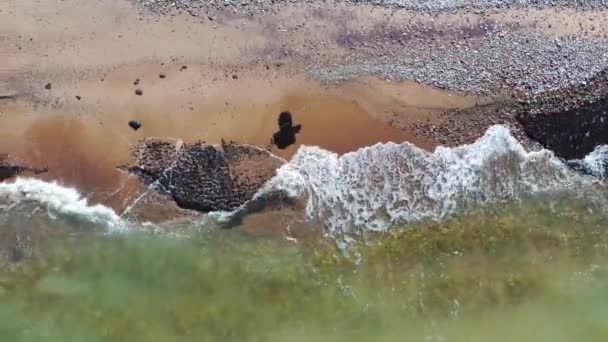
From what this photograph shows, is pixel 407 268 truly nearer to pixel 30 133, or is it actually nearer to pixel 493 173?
pixel 493 173

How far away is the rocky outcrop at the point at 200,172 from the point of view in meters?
13.5

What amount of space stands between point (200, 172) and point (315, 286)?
10.9 feet

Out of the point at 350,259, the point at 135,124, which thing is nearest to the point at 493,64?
the point at 350,259

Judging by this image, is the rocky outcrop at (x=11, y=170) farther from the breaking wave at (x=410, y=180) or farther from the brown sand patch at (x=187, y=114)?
the breaking wave at (x=410, y=180)

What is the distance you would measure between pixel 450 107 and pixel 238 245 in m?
5.42

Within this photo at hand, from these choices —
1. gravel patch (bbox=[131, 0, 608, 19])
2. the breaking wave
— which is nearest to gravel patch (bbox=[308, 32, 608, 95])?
gravel patch (bbox=[131, 0, 608, 19])

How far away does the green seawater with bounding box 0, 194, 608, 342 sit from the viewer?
13.1 m

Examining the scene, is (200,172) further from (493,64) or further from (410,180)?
(493,64)

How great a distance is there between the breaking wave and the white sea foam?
2297mm

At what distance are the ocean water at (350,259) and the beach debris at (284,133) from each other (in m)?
0.40

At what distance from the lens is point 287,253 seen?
533 inches

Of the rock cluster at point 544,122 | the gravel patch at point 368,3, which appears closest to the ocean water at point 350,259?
the rock cluster at point 544,122

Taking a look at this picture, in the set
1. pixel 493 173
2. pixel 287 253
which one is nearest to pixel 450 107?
pixel 493 173

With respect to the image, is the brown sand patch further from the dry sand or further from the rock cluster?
the rock cluster
